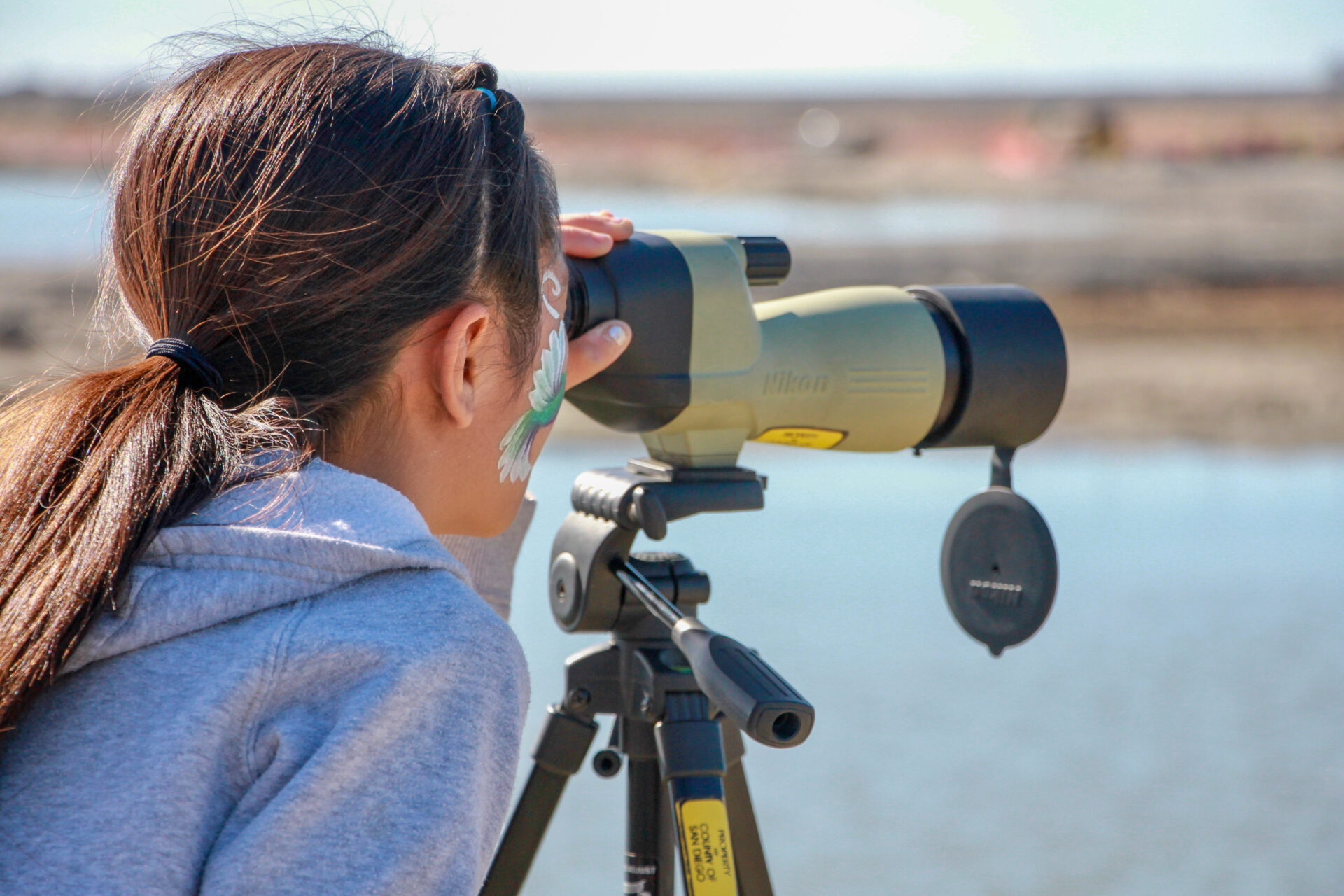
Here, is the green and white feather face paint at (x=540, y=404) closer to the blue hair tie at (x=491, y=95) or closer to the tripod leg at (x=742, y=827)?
the blue hair tie at (x=491, y=95)

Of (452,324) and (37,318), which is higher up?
(37,318)

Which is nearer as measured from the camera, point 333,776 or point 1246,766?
point 333,776

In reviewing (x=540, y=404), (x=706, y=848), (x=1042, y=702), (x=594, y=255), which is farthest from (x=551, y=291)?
(x=1042, y=702)

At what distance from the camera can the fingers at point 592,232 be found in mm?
1093

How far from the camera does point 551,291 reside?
2.95 feet

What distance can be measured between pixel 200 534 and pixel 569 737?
0.63 metres

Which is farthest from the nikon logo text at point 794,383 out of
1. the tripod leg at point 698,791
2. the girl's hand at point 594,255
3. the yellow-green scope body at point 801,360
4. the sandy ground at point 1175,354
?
the sandy ground at point 1175,354

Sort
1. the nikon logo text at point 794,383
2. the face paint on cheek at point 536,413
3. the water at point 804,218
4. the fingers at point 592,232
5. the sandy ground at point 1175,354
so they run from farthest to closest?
the water at point 804,218 < the sandy ground at point 1175,354 < the nikon logo text at point 794,383 < the fingers at point 592,232 < the face paint on cheek at point 536,413

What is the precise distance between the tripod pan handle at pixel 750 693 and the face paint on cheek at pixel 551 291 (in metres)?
0.24

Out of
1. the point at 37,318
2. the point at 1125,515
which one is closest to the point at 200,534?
the point at 1125,515

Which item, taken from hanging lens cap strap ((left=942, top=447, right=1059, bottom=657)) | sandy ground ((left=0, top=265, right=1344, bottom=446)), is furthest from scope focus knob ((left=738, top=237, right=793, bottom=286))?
sandy ground ((left=0, top=265, right=1344, bottom=446))

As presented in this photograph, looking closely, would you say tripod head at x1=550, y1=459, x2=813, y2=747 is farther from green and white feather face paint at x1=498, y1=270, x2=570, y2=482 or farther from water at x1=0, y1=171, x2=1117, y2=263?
water at x1=0, y1=171, x2=1117, y2=263

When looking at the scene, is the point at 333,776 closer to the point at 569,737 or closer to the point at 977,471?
the point at 569,737

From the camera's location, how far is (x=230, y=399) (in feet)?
2.40
